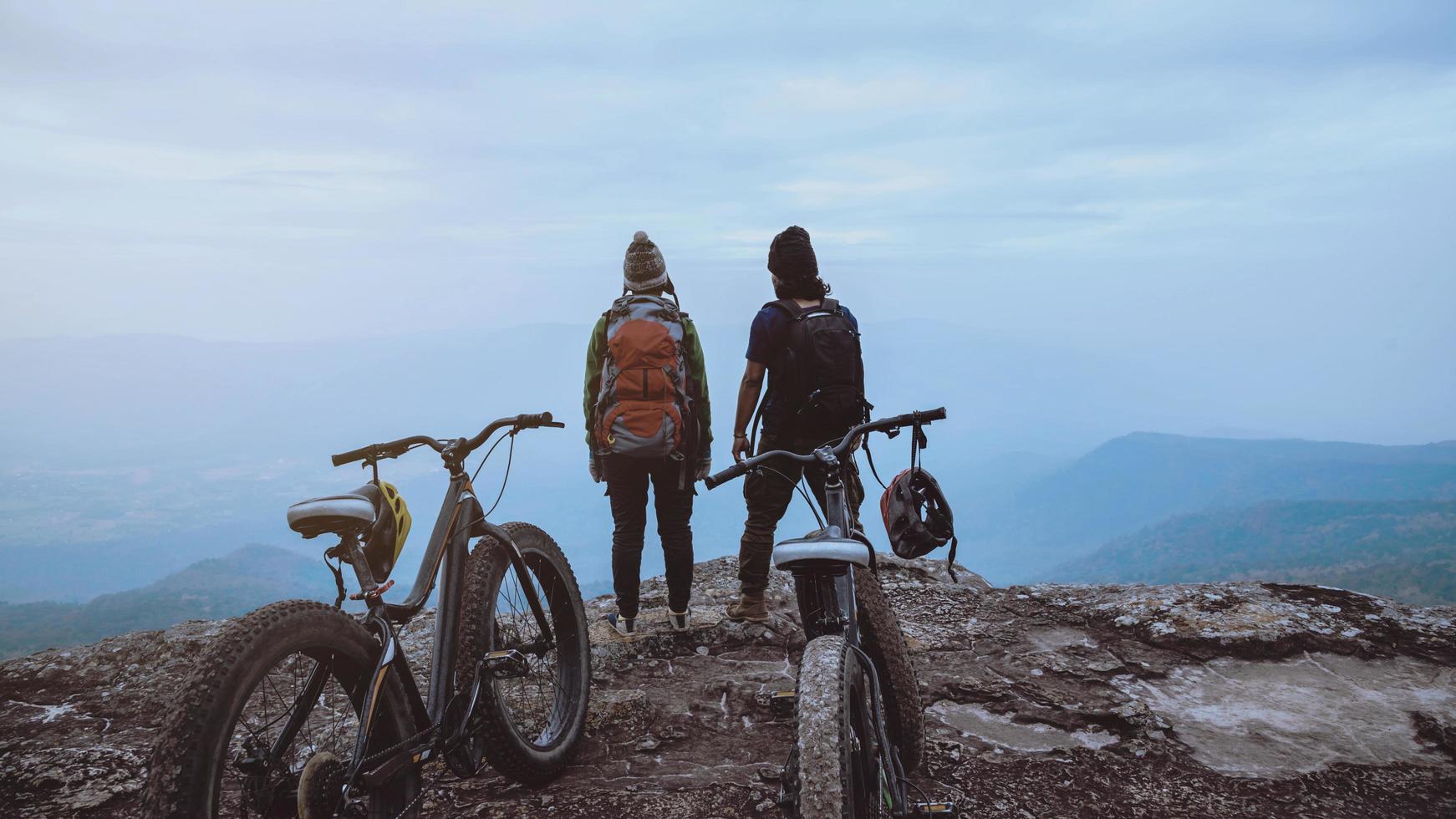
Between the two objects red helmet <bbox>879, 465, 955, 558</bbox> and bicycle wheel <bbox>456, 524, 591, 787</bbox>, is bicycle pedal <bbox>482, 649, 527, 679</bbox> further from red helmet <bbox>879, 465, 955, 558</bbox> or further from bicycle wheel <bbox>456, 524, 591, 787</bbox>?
red helmet <bbox>879, 465, 955, 558</bbox>

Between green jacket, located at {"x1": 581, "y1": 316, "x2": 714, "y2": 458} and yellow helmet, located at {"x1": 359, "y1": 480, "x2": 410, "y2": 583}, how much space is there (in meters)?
2.22

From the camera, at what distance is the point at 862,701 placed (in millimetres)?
2416

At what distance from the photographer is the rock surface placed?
11.7ft

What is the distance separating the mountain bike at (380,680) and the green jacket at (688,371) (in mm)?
1500

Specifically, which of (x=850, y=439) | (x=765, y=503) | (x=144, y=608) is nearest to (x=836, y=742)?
(x=850, y=439)

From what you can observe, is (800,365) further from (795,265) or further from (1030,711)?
(1030,711)

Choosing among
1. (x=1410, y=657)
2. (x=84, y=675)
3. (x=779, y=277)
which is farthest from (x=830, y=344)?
(x=84, y=675)

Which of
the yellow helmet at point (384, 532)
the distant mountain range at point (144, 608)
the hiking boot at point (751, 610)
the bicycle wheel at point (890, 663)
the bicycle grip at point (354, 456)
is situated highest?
the bicycle grip at point (354, 456)

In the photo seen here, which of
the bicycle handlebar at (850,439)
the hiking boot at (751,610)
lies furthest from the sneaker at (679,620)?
the bicycle handlebar at (850,439)

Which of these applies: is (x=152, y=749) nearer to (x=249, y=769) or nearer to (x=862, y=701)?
(x=249, y=769)

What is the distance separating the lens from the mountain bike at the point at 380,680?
207 cm

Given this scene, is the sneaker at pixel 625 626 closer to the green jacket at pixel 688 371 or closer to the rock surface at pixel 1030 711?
the rock surface at pixel 1030 711

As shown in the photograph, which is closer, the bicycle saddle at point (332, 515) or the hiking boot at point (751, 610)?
the bicycle saddle at point (332, 515)

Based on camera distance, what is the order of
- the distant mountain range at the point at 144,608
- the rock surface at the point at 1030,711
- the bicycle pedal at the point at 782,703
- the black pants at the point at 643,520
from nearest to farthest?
the rock surface at the point at 1030,711 < the bicycle pedal at the point at 782,703 < the black pants at the point at 643,520 < the distant mountain range at the point at 144,608
